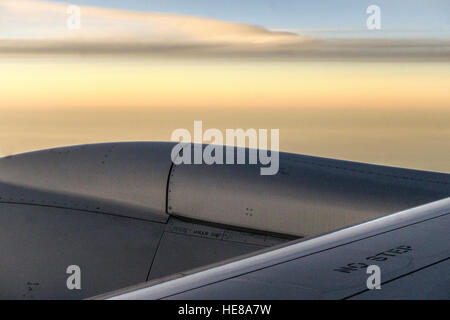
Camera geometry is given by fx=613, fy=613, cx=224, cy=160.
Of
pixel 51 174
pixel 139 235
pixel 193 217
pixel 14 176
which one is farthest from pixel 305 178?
pixel 14 176

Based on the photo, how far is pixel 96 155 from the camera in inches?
207

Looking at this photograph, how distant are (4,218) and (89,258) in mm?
827

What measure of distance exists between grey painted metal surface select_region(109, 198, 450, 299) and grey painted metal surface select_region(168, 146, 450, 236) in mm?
1904

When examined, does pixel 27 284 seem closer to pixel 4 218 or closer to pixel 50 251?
pixel 50 251

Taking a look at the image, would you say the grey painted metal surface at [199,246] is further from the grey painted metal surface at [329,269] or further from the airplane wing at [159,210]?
the grey painted metal surface at [329,269]

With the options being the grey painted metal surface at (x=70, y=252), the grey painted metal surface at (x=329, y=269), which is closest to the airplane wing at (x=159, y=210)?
the grey painted metal surface at (x=70, y=252)

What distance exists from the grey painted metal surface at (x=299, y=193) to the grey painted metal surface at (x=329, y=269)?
1.90 m

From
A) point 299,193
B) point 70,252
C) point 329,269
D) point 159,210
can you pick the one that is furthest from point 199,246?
point 329,269

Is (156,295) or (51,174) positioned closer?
(156,295)

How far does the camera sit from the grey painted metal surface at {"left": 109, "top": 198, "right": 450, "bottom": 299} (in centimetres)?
176

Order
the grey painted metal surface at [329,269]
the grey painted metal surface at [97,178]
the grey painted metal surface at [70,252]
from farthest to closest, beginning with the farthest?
the grey painted metal surface at [97,178]
the grey painted metal surface at [70,252]
the grey painted metal surface at [329,269]

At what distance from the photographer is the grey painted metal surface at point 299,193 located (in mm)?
4574

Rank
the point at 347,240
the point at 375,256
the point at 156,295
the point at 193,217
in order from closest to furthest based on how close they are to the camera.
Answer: the point at 156,295
the point at 375,256
the point at 347,240
the point at 193,217

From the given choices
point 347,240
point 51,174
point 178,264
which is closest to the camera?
A: point 347,240
